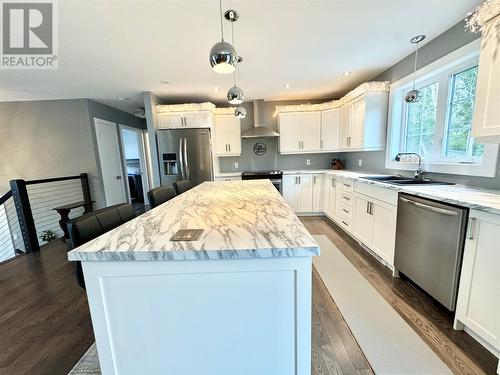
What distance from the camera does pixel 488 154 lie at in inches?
68.5

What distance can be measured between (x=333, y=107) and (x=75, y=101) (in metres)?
4.99

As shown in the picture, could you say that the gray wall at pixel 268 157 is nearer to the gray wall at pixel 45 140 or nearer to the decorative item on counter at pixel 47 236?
the gray wall at pixel 45 140

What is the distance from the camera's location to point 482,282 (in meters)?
1.29

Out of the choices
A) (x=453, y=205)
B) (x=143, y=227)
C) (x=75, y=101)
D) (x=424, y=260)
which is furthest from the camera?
(x=75, y=101)

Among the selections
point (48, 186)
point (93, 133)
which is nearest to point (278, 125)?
point (93, 133)

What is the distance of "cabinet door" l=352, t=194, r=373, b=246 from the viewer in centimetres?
256

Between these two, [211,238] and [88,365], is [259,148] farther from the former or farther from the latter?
[88,365]

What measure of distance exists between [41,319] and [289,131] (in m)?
4.29

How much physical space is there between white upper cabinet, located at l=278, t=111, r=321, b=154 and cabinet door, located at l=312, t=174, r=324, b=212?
631 mm

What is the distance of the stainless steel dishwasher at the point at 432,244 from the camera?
57.2 inches

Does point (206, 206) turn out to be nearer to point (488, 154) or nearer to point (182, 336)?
point (182, 336)

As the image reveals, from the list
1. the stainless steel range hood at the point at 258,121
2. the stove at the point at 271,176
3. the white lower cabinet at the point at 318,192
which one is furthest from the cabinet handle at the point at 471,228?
the stainless steel range hood at the point at 258,121

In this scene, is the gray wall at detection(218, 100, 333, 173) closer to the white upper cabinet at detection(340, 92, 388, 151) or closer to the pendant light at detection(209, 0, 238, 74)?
the white upper cabinet at detection(340, 92, 388, 151)

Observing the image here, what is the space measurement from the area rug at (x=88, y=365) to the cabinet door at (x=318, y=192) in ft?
12.3
